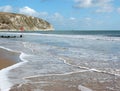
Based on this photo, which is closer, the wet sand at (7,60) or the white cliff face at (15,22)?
the wet sand at (7,60)

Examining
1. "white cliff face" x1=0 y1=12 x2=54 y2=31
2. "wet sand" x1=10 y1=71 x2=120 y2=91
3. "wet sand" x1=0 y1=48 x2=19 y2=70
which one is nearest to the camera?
"wet sand" x1=10 y1=71 x2=120 y2=91

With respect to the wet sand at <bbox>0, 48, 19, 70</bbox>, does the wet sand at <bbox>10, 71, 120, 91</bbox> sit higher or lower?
higher

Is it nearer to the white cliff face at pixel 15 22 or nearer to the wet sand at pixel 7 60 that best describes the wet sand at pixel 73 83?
the wet sand at pixel 7 60

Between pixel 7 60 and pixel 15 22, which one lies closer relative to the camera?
pixel 7 60

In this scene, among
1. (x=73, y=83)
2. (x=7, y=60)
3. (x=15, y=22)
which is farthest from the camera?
(x=15, y=22)

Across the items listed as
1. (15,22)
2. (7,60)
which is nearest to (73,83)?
(7,60)

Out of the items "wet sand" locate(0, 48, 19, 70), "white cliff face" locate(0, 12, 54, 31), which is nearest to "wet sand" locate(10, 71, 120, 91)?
"wet sand" locate(0, 48, 19, 70)

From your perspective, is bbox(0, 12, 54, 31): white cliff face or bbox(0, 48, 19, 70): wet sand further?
bbox(0, 12, 54, 31): white cliff face

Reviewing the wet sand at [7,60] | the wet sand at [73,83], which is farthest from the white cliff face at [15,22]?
the wet sand at [73,83]

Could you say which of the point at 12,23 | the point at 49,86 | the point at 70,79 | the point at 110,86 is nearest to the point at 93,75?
the point at 70,79

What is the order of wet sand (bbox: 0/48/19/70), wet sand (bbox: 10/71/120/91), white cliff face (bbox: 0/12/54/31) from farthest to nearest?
white cliff face (bbox: 0/12/54/31)
wet sand (bbox: 0/48/19/70)
wet sand (bbox: 10/71/120/91)

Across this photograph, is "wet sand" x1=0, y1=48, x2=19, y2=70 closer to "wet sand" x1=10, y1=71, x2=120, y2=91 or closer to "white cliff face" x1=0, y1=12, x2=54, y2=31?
"wet sand" x1=10, y1=71, x2=120, y2=91

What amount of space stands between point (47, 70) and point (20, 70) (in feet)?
4.16

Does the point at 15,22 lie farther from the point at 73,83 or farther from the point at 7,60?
the point at 73,83
